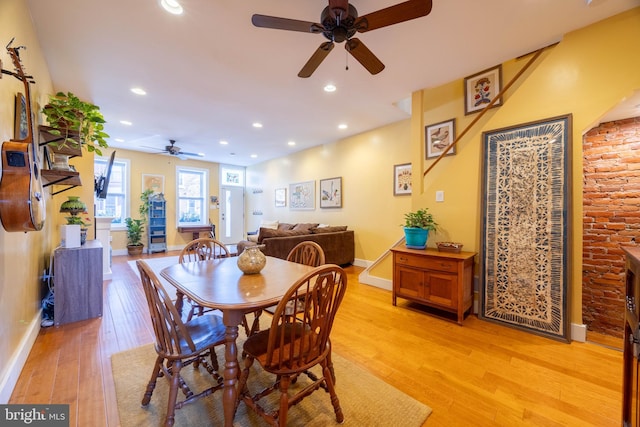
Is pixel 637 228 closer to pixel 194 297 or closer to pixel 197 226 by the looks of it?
pixel 194 297

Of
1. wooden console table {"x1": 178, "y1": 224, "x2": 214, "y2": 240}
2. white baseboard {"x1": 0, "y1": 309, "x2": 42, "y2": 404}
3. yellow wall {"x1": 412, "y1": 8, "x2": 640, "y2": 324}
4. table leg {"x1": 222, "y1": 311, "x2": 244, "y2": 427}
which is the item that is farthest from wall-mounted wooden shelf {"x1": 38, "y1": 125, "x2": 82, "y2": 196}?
wooden console table {"x1": 178, "y1": 224, "x2": 214, "y2": 240}

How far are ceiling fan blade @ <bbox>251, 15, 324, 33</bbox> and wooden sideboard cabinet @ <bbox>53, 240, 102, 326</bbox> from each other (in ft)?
9.29

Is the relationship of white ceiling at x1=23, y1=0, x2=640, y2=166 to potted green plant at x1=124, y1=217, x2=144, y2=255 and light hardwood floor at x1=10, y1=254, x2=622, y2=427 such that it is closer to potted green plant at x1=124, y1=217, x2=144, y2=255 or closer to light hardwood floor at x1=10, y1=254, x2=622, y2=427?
light hardwood floor at x1=10, y1=254, x2=622, y2=427

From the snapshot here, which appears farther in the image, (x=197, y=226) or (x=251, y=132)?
(x=197, y=226)

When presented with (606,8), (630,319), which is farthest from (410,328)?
(606,8)

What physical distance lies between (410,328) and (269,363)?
6.01 ft

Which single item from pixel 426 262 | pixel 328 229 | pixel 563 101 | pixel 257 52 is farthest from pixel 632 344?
pixel 328 229

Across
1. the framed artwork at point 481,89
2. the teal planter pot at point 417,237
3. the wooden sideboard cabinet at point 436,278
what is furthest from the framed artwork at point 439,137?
the wooden sideboard cabinet at point 436,278

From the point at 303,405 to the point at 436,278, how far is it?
1.86 metres

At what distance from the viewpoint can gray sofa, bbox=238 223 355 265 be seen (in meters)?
3.88

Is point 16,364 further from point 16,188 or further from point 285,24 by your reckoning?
point 285,24

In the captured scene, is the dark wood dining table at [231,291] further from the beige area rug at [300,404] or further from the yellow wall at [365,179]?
the yellow wall at [365,179]

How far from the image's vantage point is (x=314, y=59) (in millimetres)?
2072

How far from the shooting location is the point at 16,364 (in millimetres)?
1677
